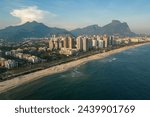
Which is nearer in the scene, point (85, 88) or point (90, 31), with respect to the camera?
point (85, 88)

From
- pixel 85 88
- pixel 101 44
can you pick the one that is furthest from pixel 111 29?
pixel 85 88

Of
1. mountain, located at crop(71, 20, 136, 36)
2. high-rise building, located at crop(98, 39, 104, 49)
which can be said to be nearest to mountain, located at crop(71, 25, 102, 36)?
mountain, located at crop(71, 20, 136, 36)

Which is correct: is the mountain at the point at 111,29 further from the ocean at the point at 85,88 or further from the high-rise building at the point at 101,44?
the ocean at the point at 85,88

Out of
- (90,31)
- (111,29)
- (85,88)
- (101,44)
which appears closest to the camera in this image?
(85,88)

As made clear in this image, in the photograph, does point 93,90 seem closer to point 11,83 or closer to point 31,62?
point 11,83

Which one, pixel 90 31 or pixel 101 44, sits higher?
pixel 90 31

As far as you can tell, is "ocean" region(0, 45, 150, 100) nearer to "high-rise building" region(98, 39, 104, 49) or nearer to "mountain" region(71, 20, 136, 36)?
"high-rise building" region(98, 39, 104, 49)

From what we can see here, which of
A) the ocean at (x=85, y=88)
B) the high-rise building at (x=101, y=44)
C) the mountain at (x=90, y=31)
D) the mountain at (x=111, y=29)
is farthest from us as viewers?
the mountain at (x=90, y=31)

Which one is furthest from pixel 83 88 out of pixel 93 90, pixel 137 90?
pixel 137 90

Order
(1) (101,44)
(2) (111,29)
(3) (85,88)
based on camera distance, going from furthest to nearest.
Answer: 1. (2) (111,29)
2. (1) (101,44)
3. (3) (85,88)

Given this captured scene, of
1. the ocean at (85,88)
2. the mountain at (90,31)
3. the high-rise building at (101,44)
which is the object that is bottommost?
the ocean at (85,88)

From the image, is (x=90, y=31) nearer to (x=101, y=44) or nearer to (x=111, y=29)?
(x=111, y=29)

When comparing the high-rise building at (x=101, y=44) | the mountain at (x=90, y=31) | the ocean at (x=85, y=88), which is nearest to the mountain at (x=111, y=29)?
the mountain at (x=90, y=31)
